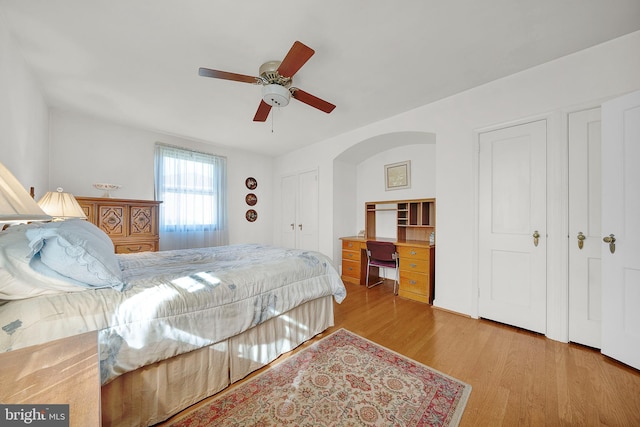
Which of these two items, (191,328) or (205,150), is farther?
(205,150)

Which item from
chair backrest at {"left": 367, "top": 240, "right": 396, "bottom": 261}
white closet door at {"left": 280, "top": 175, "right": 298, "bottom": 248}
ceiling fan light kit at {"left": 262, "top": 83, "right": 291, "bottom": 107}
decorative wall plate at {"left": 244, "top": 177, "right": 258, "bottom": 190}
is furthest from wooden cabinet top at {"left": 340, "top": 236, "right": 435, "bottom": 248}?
ceiling fan light kit at {"left": 262, "top": 83, "right": 291, "bottom": 107}

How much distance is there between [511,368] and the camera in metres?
1.78

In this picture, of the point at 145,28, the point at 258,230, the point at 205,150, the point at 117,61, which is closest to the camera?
the point at 145,28

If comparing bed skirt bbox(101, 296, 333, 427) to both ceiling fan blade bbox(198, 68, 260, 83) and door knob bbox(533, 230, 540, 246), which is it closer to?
ceiling fan blade bbox(198, 68, 260, 83)

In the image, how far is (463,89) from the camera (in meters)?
2.65

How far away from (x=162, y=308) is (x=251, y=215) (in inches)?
152

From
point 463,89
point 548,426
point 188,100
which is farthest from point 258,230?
point 548,426

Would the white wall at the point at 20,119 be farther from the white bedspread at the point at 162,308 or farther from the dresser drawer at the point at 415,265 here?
the dresser drawer at the point at 415,265

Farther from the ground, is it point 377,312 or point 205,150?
point 205,150

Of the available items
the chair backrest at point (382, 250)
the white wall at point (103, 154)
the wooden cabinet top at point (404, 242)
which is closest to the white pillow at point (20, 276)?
the white wall at point (103, 154)

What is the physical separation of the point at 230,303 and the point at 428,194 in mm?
3240

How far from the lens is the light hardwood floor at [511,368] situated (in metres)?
1.38

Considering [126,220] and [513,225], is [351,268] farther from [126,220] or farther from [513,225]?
[126,220]

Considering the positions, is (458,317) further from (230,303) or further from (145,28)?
(145,28)
